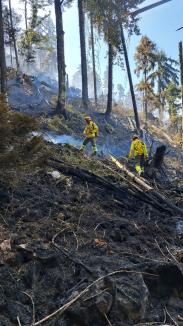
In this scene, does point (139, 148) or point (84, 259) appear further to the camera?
point (139, 148)

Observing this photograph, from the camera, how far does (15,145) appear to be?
7555 mm

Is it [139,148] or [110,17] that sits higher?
[110,17]

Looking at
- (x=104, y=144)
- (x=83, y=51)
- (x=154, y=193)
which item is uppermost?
(x=83, y=51)

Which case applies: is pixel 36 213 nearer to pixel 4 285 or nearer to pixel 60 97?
pixel 4 285

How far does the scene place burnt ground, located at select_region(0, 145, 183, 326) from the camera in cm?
570

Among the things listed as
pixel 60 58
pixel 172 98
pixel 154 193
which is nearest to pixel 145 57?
pixel 172 98

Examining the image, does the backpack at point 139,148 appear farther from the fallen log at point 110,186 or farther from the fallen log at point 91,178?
the fallen log at point 91,178

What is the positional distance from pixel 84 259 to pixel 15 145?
7.37ft

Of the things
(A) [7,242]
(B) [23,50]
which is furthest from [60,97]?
(A) [7,242]

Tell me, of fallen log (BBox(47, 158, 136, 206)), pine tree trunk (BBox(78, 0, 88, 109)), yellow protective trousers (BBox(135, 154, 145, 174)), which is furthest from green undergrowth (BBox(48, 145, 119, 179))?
pine tree trunk (BBox(78, 0, 88, 109))

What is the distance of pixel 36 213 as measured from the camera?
8203 millimetres

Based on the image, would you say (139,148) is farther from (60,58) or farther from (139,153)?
(60,58)

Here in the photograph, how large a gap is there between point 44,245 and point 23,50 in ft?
87.6

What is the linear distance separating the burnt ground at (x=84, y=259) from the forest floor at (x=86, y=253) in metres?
0.01
